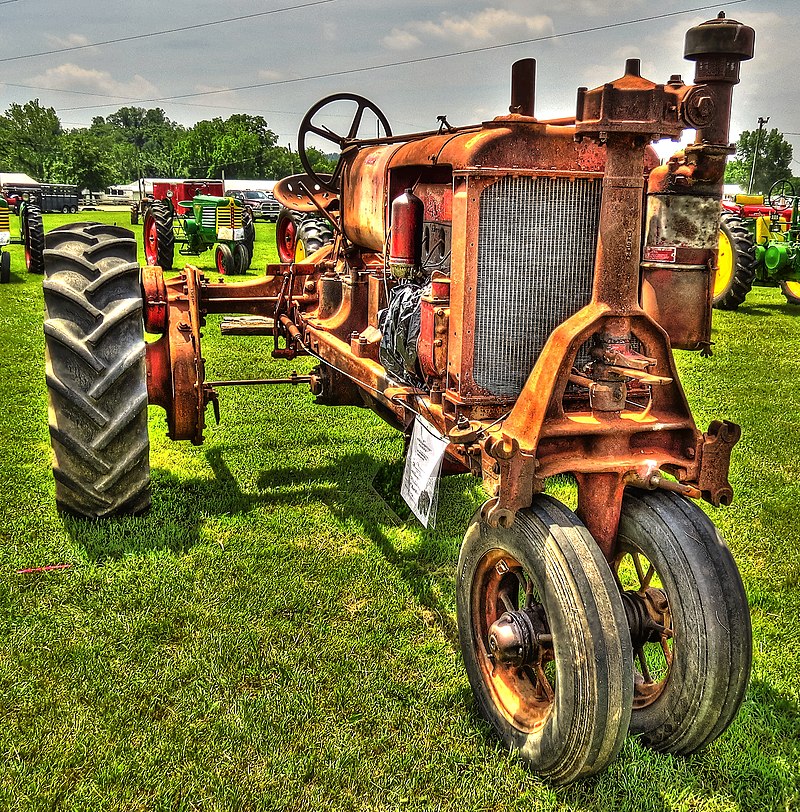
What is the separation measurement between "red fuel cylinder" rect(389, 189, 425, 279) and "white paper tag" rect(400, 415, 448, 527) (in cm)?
64

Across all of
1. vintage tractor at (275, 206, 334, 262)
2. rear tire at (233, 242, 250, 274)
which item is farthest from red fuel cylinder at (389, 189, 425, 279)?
rear tire at (233, 242, 250, 274)

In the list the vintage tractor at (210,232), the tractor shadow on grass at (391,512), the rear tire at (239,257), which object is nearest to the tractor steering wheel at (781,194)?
the tractor shadow on grass at (391,512)

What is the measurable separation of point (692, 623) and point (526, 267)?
1.34 m

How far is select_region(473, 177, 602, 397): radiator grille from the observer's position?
2990mm

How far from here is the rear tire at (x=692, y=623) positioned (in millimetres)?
2613

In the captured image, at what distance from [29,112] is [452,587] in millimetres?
103683

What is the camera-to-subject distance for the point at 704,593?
2629 mm

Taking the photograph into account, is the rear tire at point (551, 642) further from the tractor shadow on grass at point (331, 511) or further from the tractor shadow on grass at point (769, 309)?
the tractor shadow on grass at point (769, 309)

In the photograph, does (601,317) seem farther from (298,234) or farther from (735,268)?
(735,268)

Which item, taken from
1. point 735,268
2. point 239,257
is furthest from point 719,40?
point 239,257

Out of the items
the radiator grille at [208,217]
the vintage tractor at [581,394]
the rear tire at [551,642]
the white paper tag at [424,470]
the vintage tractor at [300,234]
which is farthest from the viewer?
the radiator grille at [208,217]

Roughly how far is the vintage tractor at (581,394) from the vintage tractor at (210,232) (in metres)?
13.8

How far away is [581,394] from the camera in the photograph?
3.19 metres

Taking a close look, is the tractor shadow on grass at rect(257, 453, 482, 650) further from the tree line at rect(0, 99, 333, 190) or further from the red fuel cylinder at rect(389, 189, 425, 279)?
the tree line at rect(0, 99, 333, 190)
